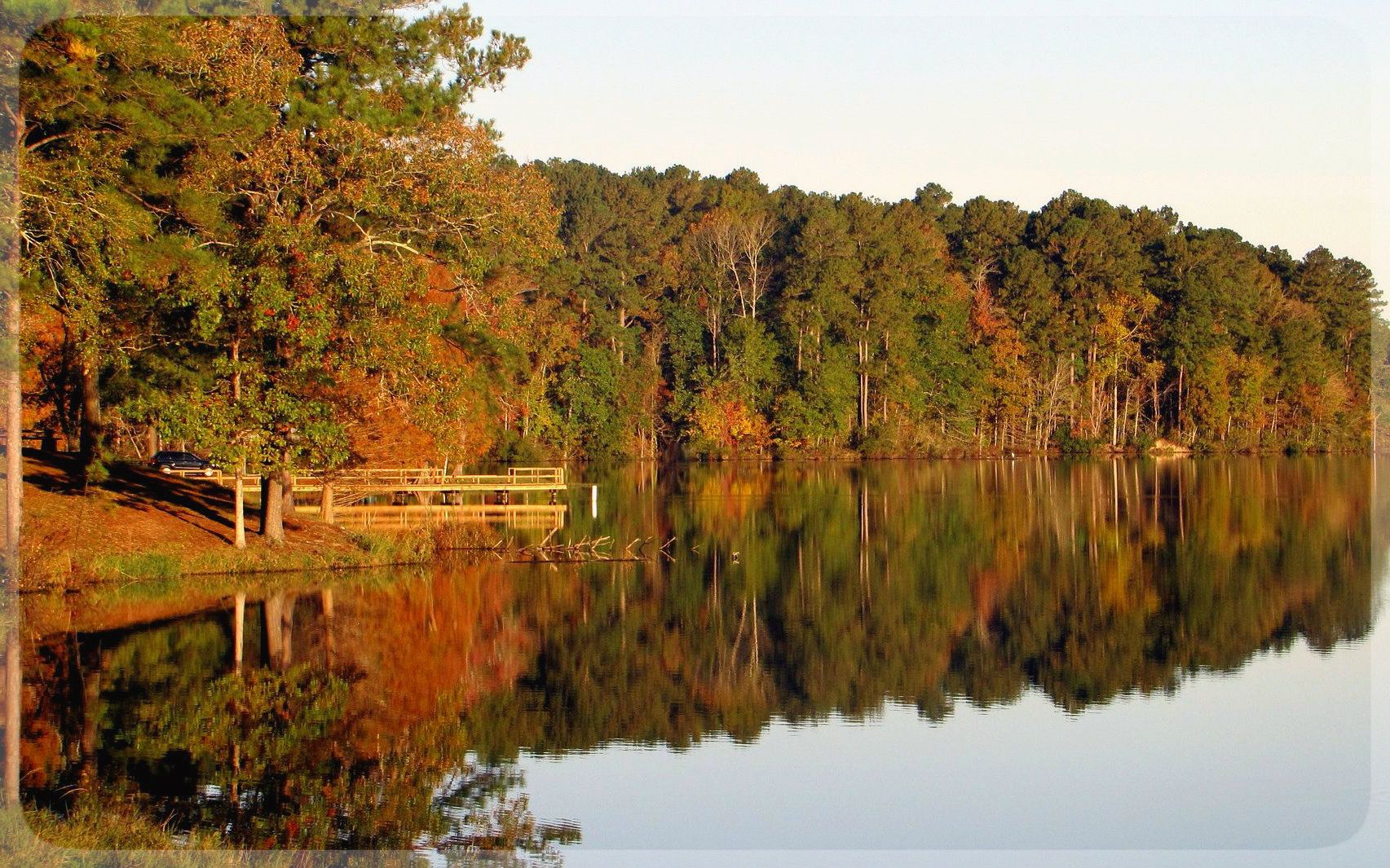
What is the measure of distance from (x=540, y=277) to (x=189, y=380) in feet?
177

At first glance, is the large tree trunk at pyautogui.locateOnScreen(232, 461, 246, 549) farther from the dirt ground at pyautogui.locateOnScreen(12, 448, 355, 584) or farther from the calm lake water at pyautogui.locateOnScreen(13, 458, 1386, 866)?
the calm lake water at pyautogui.locateOnScreen(13, 458, 1386, 866)

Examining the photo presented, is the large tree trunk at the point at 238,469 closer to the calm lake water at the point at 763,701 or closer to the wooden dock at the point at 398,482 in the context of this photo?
the calm lake water at the point at 763,701

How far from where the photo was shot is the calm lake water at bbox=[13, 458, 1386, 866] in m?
14.6

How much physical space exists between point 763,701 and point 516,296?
26139mm

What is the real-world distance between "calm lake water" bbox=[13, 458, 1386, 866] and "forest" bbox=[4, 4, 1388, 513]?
4.83 metres

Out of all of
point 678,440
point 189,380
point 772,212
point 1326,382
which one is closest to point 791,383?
point 678,440

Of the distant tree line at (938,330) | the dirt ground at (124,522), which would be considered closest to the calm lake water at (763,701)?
the dirt ground at (124,522)

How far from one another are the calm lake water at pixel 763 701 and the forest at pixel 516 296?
4.83m

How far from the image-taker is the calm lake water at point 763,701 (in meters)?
14.6

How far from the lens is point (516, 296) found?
4419 cm

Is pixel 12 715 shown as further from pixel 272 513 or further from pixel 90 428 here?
pixel 90 428

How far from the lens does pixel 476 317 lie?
30641mm

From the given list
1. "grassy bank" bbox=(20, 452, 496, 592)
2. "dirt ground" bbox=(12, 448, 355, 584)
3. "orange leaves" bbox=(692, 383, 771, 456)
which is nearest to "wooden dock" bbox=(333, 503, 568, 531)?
"grassy bank" bbox=(20, 452, 496, 592)

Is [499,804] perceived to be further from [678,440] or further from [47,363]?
[678,440]
